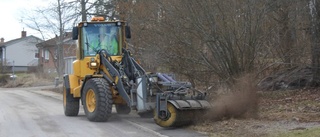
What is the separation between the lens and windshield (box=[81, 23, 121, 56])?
15102 mm

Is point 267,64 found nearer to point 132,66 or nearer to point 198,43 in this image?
point 198,43

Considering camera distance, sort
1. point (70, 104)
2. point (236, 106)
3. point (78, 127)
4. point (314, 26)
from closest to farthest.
A: point (236, 106) → point (78, 127) → point (70, 104) → point (314, 26)

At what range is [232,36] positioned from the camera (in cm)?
1530

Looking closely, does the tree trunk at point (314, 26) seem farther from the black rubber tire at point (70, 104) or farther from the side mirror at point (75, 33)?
the black rubber tire at point (70, 104)

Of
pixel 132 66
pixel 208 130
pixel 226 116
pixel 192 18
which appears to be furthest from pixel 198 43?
pixel 208 130

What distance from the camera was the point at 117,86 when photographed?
527 inches

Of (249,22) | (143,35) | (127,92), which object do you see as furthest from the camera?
(143,35)

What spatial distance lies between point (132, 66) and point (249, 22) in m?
3.99

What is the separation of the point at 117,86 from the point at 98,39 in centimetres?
238

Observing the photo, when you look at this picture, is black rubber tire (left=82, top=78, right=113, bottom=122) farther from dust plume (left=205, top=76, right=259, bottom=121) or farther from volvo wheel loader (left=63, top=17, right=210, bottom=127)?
dust plume (left=205, top=76, right=259, bottom=121)

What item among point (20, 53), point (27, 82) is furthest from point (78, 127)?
point (20, 53)

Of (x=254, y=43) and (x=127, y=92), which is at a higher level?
(x=254, y=43)

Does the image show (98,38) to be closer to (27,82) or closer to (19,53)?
(27,82)

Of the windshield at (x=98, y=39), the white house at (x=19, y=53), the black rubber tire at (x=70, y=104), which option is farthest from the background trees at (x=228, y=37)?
the white house at (x=19, y=53)
